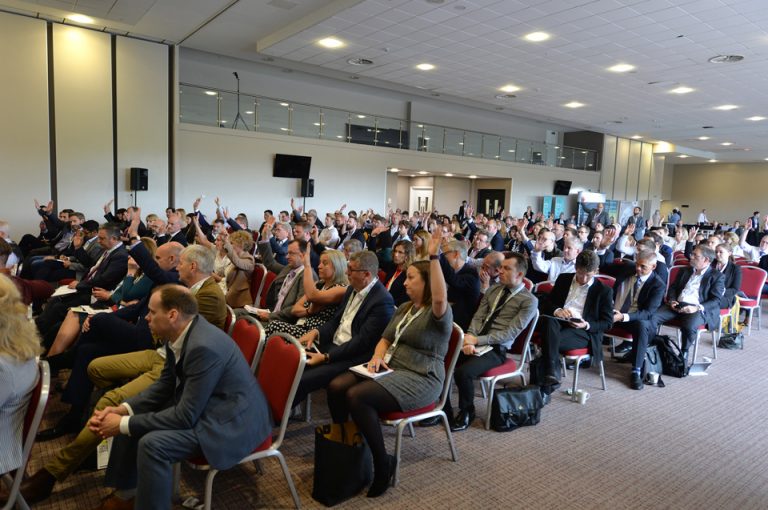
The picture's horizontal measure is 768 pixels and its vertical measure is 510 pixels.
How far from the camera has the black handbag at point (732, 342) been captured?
5970mm

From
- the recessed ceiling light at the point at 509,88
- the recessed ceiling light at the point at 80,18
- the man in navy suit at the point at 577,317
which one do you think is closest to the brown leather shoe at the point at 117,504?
the man in navy suit at the point at 577,317

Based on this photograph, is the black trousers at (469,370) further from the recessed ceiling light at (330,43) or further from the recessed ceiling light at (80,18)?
the recessed ceiling light at (80,18)

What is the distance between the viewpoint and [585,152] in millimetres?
21688

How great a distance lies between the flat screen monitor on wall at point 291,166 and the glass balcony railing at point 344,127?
68cm

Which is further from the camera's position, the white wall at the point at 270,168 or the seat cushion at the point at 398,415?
the white wall at the point at 270,168

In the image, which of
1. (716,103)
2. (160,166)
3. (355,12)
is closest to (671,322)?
(355,12)

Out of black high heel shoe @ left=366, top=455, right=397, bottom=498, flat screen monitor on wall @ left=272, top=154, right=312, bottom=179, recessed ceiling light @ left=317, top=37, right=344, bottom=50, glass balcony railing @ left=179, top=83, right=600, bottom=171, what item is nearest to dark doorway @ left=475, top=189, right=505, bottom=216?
glass balcony railing @ left=179, top=83, right=600, bottom=171

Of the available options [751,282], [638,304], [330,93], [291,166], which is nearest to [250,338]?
[638,304]

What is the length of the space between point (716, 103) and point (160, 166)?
14829 mm

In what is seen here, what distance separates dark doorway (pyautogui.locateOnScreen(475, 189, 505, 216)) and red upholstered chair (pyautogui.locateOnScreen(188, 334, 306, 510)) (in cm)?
1706

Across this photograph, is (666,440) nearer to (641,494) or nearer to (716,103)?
(641,494)

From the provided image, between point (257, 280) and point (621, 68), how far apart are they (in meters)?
9.87

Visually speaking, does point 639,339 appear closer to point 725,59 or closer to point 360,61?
point 725,59

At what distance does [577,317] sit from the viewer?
426 cm
